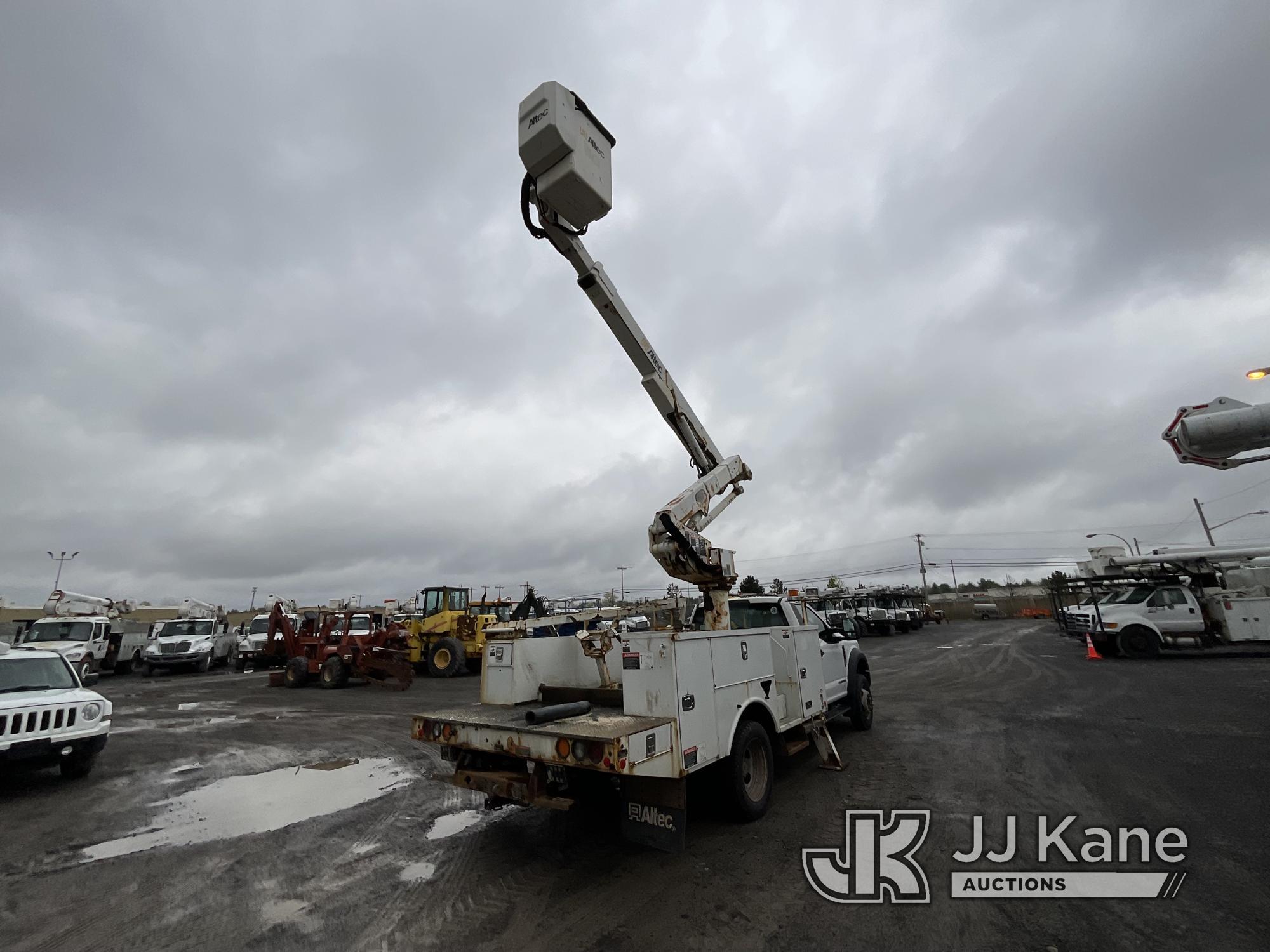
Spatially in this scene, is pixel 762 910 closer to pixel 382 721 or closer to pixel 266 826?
pixel 266 826

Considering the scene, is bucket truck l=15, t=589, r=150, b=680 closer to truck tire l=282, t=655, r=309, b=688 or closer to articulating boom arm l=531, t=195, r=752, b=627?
truck tire l=282, t=655, r=309, b=688

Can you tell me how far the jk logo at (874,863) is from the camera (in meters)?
3.90

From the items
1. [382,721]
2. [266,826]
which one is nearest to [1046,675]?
[382,721]

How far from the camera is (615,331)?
23.6 ft

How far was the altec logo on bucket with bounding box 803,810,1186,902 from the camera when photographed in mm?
3836

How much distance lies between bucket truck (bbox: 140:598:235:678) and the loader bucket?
10.4m

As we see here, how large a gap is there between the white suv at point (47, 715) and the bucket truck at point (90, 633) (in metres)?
11.0

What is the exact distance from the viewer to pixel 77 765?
6.91 m

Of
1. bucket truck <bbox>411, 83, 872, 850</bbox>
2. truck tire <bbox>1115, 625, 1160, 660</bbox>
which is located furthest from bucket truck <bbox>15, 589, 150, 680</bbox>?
truck tire <bbox>1115, 625, 1160, 660</bbox>

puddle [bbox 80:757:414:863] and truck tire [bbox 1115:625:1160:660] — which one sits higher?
truck tire [bbox 1115:625:1160:660]

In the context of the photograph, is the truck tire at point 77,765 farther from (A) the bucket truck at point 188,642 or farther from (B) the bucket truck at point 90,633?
(A) the bucket truck at point 188,642

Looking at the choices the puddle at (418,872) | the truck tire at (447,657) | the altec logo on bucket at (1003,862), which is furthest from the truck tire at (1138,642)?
the puddle at (418,872)

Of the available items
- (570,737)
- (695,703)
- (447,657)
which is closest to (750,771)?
A: (695,703)

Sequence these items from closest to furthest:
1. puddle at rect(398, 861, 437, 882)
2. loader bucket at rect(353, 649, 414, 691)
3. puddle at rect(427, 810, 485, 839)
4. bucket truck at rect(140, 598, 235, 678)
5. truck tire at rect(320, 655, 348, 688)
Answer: puddle at rect(398, 861, 437, 882), puddle at rect(427, 810, 485, 839), loader bucket at rect(353, 649, 414, 691), truck tire at rect(320, 655, 348, 688), bucket truck at rect(140, 598, 235, 678)
